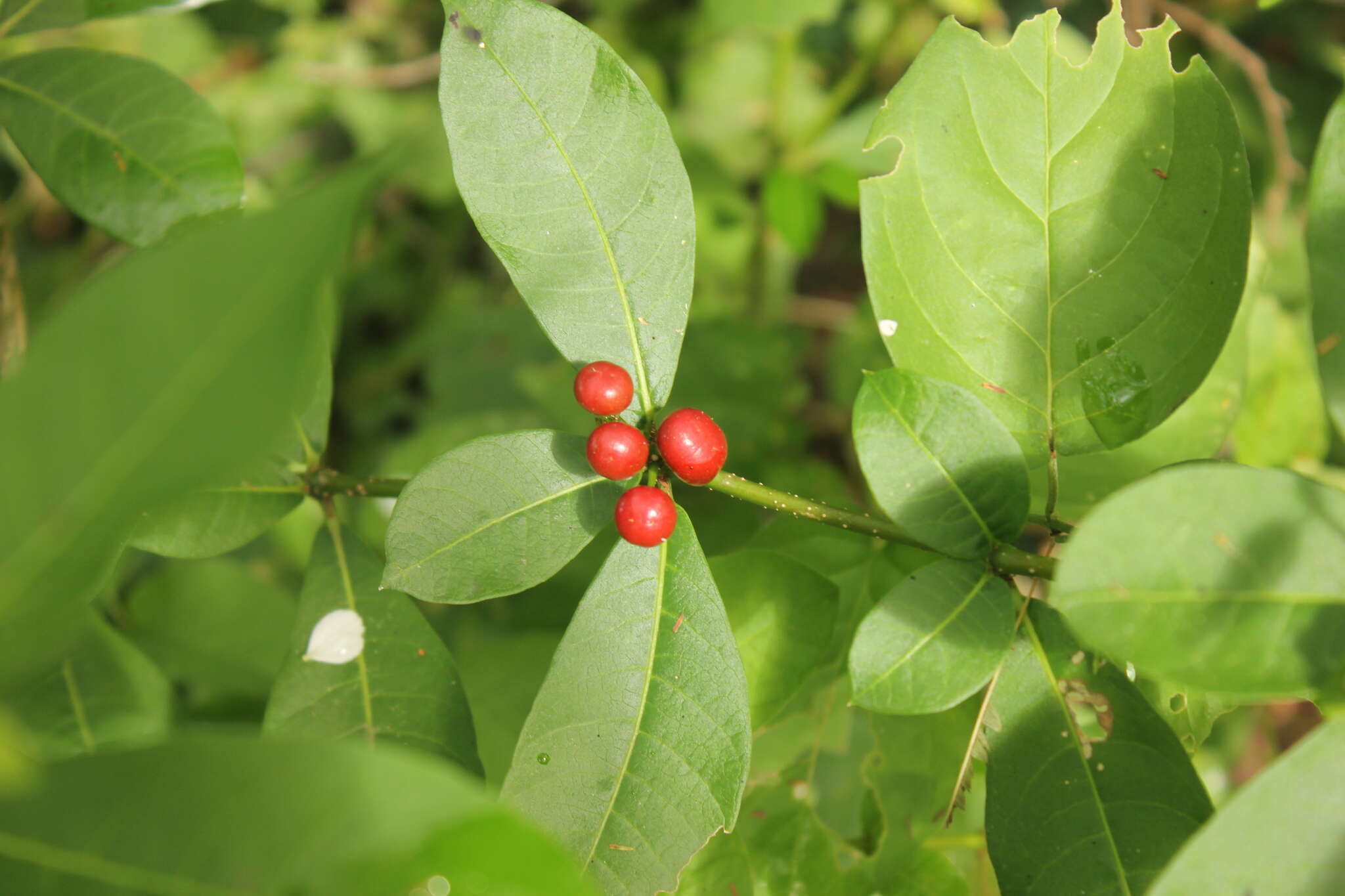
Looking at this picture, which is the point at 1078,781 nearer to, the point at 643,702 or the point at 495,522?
the point at 643,702

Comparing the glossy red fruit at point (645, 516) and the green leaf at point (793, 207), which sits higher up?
the glossy red fruit at point (645, 516)

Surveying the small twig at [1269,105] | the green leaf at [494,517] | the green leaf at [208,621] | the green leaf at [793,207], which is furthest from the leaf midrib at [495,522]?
the small twig at [1269,105]

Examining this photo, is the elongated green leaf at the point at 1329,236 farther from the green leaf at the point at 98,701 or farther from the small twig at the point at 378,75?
the small twig at the point at 378,75

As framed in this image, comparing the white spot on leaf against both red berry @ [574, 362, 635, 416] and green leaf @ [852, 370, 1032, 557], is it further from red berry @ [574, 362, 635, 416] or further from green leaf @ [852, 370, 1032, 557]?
green leaf @ [852, 370, 1032, 557]

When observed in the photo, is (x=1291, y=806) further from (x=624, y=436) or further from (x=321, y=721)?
(x=321, y=721)

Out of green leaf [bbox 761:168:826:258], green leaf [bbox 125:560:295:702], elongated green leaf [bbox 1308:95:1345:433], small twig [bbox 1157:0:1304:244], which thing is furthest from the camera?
green leaf [bbox 761:168:826:258]

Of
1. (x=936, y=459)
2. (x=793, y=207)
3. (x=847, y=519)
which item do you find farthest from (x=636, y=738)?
(x=793, y=207)

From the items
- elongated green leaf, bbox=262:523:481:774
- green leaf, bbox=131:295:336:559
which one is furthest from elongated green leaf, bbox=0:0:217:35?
elongated green leaf, bbox=262:523:481:774
